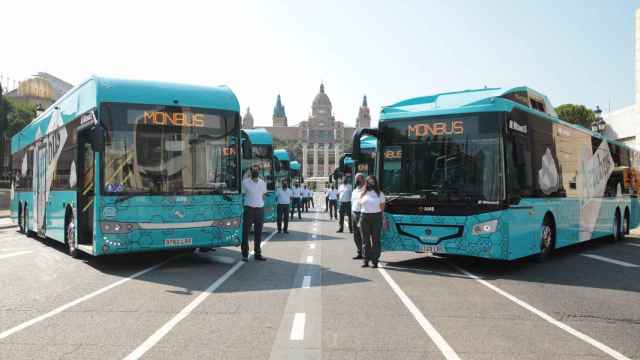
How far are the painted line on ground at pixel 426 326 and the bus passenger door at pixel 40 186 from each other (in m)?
9.45

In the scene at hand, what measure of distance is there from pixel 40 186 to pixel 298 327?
11.5 metres

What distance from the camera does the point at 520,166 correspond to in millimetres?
11000

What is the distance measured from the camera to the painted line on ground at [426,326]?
5.45 m

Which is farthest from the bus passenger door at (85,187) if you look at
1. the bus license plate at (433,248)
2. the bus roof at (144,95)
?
the bus license plate at (433,248)

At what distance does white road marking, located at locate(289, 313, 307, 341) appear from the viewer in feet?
19.6

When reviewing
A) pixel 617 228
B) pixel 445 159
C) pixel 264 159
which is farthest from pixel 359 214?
pixel 264 159

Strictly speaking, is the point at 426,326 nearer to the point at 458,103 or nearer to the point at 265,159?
the point at 458,103

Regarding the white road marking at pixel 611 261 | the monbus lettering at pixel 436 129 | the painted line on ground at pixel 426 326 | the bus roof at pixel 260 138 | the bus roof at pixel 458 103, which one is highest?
the bus roof at pixel 260 138

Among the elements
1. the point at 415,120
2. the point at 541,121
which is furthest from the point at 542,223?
the point at 415,120

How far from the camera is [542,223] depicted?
39.9 feet

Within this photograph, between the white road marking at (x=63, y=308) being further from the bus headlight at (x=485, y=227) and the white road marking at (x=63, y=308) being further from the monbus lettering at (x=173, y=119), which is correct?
the bus headlight at (x=485, y=227)

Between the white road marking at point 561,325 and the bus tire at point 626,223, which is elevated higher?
the bus tire at point 626,223

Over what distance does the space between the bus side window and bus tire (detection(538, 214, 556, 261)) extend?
4.51 feet

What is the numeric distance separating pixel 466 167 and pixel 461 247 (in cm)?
132
